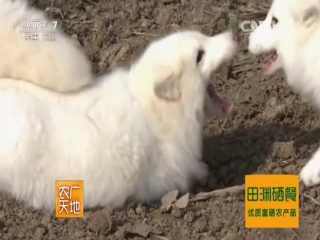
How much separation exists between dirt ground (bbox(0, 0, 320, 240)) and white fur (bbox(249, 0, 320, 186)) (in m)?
0.20

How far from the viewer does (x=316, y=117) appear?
4418 millimetres

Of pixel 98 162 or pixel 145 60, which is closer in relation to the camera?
pixel 98 162

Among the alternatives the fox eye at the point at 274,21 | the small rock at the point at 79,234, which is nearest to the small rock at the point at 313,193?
the fox eye at the point at 274,21

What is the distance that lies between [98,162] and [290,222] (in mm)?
969

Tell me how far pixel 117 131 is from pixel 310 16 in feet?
3.96

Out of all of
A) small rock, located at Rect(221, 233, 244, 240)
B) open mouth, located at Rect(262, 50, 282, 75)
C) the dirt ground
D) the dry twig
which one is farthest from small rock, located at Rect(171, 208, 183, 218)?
open mouth, located at Rect(262, 50, 282, 75)

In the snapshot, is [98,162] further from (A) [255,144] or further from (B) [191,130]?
(A) [255,144]

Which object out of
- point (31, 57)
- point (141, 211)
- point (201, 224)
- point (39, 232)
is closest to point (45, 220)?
point (39, 232)

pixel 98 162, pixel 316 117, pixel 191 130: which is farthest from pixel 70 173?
pixel 316 117

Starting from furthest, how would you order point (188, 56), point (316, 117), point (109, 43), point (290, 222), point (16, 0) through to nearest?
point (109, 43) → point (316, 117) → point (16, 0) → point (188, 56) → point (290, 222)

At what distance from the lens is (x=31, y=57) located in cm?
373

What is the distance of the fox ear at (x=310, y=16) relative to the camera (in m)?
3.78

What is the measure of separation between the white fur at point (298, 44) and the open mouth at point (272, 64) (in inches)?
Result: 1.7

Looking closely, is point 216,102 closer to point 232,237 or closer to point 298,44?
point 298,44
